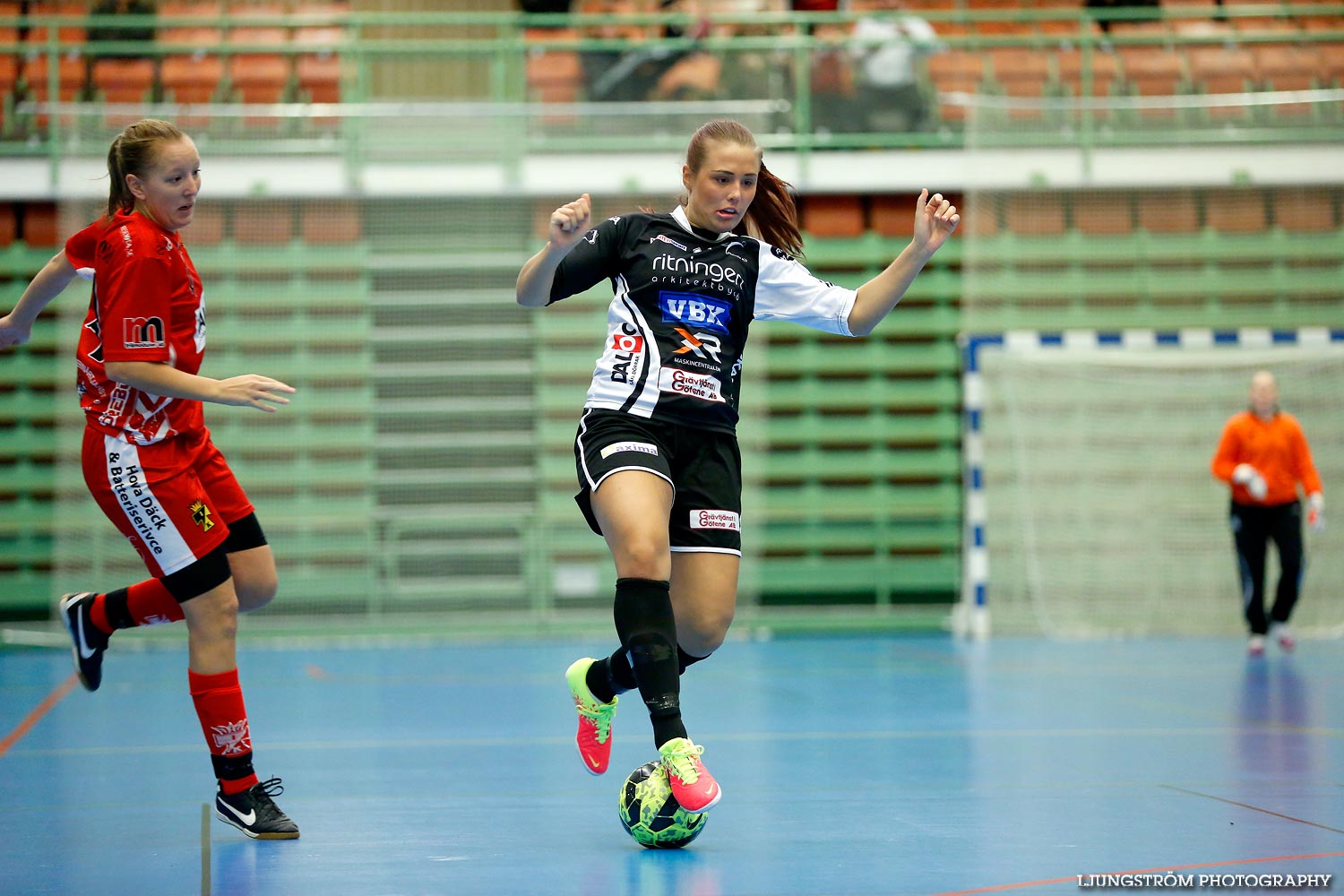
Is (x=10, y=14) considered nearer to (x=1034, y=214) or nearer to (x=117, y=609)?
(x=1034, y=214)

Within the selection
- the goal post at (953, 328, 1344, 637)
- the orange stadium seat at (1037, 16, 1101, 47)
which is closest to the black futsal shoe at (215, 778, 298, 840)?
the goal post at (953, 328, 1344, 637)

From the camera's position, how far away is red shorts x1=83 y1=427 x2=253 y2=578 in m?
3.53

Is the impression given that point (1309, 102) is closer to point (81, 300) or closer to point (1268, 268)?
point (1268, 268)

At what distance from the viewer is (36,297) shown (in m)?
3.82

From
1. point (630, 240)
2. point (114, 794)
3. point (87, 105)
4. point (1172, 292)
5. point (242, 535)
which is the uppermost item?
point (87, 105)

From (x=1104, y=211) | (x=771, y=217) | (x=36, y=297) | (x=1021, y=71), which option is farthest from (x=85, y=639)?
(x=1021, y=71)

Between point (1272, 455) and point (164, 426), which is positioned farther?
point (1272, 455)

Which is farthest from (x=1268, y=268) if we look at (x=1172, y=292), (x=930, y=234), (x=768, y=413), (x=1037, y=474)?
(x=930, y=234)

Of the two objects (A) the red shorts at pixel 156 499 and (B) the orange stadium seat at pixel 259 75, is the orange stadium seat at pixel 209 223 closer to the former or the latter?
(B) the orange stadium seat at pixel 259 75

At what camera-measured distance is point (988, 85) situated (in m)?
11.1

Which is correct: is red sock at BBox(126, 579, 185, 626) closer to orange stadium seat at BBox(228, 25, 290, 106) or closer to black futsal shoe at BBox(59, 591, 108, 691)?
black futsal shoe at BBox(59, 591, 108, 691)

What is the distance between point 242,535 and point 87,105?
800 centimetres

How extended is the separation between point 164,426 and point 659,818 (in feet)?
5.39

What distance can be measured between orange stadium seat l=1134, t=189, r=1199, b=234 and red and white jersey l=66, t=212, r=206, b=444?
885 cm
